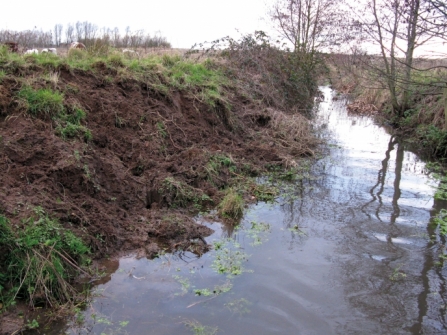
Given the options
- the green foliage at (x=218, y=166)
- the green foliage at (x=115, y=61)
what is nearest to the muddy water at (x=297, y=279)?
the green foliage at (x=218, y=166)

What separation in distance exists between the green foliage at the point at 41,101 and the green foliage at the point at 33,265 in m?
2.83

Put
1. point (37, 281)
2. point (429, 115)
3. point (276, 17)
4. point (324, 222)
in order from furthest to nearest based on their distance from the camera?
point (276, 17), point (429, 115), point (324, 222), point (37, 281)

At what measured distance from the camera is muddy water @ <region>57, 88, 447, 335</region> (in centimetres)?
411

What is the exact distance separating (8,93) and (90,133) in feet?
4.79

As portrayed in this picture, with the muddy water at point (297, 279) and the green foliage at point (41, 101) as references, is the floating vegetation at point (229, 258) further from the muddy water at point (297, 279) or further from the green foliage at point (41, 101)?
the green foliage at point (41, 101)

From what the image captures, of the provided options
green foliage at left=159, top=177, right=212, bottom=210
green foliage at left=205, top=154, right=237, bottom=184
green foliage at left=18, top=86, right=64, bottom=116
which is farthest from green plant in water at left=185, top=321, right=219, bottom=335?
green foliage at left=18, top=86, right=64, bottom=116

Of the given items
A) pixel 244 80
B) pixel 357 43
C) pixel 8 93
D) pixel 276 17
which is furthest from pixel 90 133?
pixel 276 17

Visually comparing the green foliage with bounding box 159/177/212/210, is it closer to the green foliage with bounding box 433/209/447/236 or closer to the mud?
the mud

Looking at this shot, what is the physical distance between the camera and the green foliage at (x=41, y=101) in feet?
22.2

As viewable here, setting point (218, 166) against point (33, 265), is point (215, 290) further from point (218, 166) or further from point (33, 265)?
point (218, 166)

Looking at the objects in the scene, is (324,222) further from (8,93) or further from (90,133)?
(8,93)

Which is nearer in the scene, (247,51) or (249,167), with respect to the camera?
(249,167)

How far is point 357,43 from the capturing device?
1588 cm

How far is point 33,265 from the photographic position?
419cm
